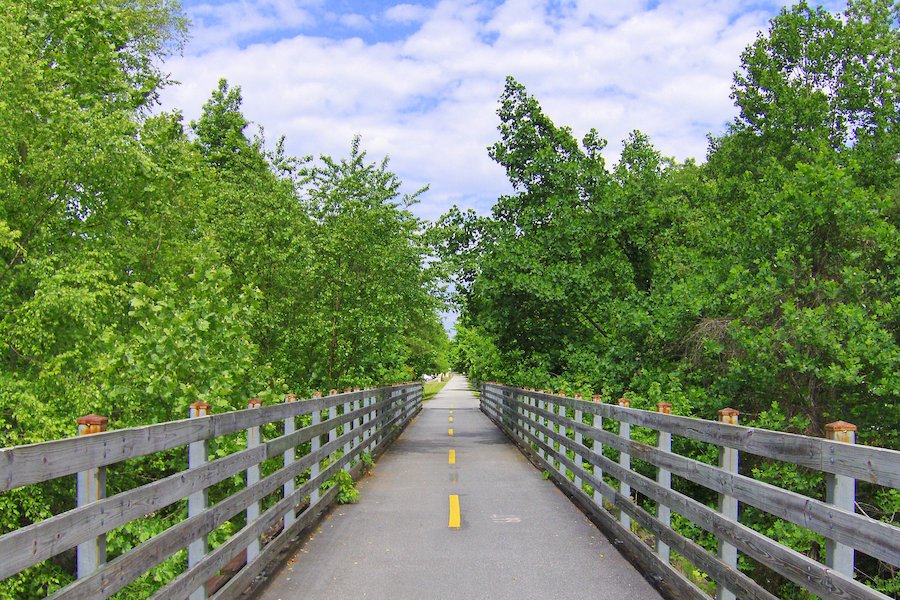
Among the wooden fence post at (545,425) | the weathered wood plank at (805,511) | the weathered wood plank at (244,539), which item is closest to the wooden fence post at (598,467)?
the weathered wood plank at (805,511)

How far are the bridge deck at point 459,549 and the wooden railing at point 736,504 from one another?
29 centimetres

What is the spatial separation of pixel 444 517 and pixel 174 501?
4660 millimetres

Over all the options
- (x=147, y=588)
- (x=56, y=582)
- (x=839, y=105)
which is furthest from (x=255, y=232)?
(x=839, y=105)

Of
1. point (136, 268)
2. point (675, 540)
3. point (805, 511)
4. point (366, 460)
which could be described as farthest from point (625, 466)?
point (136, 268)

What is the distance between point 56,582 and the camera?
10.4 meters

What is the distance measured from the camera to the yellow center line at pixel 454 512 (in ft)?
26.2

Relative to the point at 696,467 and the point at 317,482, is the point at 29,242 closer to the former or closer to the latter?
the point at 317,482

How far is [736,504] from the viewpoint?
4.53 m

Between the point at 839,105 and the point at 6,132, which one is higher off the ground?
the point at 839,105

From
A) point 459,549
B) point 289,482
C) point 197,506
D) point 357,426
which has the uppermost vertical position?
point 197,506

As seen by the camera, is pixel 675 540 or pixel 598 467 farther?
pixel 598 467

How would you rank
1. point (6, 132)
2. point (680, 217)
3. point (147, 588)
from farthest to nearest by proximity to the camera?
1. point (680, 217)
2. point (6, 132)
3. point (147, 588)

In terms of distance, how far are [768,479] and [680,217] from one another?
10878 mm

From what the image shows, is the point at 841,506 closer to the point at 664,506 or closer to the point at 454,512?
the point at 664,506
